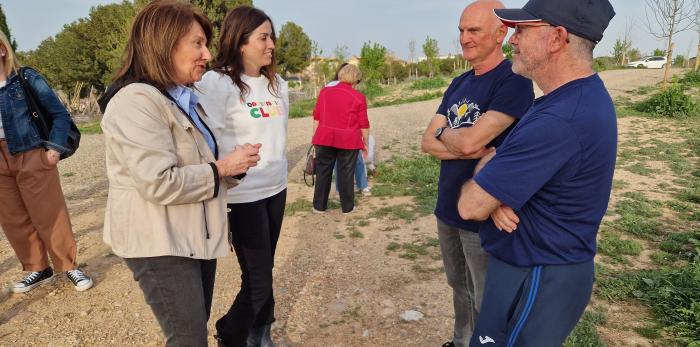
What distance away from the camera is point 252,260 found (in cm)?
244

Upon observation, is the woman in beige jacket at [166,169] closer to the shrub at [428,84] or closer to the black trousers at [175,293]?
the black trousers at [175,293]

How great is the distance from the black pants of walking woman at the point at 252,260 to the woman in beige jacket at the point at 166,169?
21.5 inches

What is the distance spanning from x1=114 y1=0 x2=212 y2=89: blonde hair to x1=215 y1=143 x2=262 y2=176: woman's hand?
0.37 m

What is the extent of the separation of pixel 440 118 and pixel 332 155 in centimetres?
318

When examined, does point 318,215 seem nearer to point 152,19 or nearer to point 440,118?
point 440,118

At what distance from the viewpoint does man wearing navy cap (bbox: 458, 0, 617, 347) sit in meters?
1.34

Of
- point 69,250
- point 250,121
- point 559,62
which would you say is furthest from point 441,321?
point 69,250

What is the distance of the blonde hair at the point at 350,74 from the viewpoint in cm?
536

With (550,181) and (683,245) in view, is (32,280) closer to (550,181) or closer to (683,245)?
(550,181)

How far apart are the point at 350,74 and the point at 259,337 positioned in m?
3.51

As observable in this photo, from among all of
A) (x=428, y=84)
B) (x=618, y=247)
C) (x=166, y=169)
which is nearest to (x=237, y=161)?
(x=166, y=169)

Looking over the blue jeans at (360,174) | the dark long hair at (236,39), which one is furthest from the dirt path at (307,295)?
the dark long hair at (236,39)

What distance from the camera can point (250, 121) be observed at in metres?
2.36

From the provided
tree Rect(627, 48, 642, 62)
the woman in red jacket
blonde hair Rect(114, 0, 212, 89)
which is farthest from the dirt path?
tree Rect(627, 48, 642, 62)
